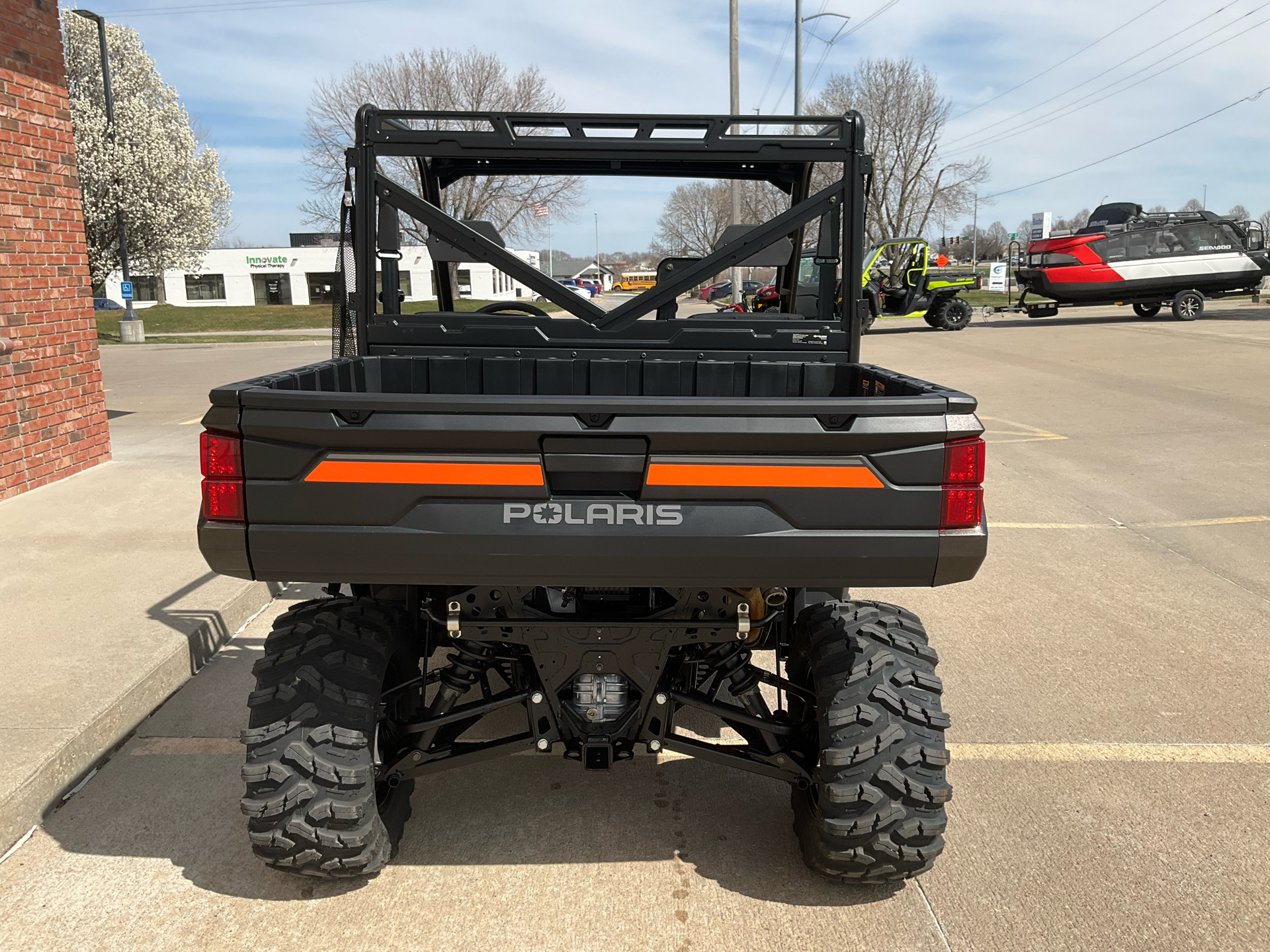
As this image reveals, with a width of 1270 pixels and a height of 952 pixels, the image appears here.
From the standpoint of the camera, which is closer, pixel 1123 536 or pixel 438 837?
pixel 438 837

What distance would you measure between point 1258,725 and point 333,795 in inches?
140

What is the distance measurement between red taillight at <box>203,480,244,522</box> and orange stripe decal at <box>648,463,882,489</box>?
1032 mm

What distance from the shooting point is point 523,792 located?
11.6 ft

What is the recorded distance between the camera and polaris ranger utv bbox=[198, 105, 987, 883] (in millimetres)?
2502

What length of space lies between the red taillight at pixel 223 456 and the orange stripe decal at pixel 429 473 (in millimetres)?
181

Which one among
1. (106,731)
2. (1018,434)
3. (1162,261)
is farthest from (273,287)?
(106,731)

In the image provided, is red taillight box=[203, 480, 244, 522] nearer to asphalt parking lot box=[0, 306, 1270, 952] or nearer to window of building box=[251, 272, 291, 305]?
asphalt parking lot box=[0, 306, 1270, 952]

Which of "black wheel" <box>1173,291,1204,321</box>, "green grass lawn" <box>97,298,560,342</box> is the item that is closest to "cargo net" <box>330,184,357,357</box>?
"black wheel" <box>1173,291,1204,321</box>

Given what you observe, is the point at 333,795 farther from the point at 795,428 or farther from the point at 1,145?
the point at 1,145

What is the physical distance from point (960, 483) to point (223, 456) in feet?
6.12

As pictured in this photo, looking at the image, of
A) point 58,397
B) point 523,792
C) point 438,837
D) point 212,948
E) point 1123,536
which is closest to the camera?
point 212,948

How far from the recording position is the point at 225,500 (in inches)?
99.2

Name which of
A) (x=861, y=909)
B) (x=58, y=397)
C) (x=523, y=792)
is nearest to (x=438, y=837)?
(x=523, y=792)

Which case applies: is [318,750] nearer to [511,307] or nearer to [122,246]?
[511,307]
